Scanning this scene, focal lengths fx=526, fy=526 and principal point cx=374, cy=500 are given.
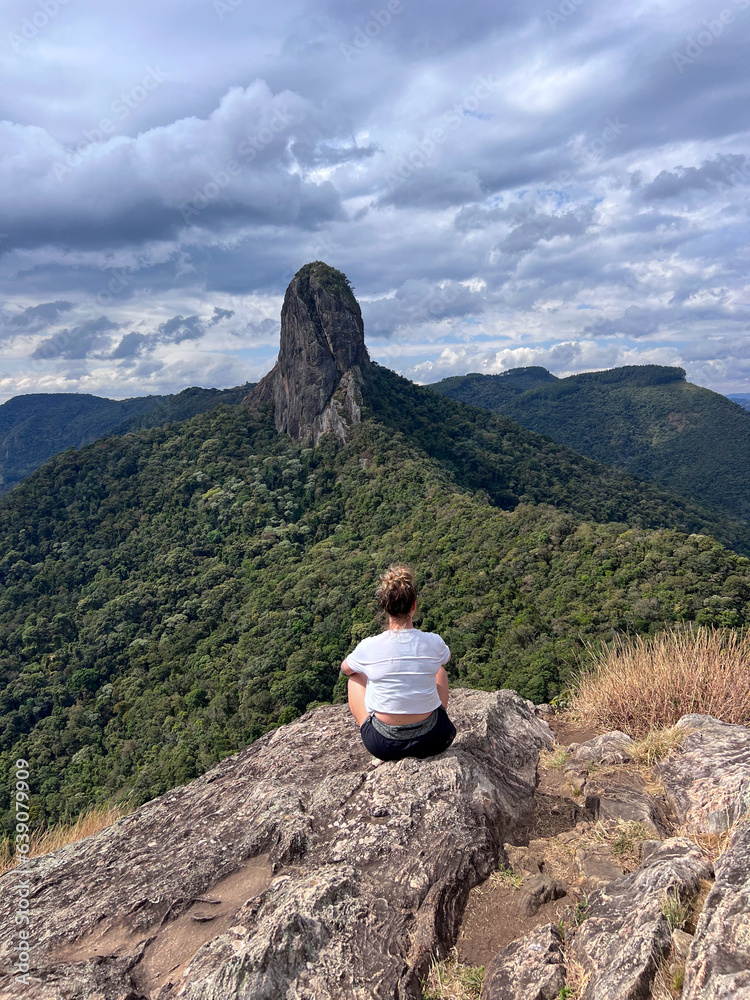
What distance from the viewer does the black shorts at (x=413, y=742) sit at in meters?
5.15

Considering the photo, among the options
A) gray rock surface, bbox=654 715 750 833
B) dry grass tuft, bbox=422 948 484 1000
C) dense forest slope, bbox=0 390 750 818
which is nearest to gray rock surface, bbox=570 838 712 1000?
gray rock surface, bbox=654 715 750 833

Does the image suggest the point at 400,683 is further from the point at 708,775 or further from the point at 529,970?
the point at 708,775

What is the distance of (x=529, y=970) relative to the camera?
3289 millimetres

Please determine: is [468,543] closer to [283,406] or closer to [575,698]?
[575,698]

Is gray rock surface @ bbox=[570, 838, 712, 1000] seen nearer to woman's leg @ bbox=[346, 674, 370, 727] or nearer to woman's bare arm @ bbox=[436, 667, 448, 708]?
woman's bare arm @ bbox=[436, 667, 448, 708]

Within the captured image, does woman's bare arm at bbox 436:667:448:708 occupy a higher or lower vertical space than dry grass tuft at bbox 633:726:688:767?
higher

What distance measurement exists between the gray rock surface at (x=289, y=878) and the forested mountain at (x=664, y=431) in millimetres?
126057

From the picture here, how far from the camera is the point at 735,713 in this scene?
592cm

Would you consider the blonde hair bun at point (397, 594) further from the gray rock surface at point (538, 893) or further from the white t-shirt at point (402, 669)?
the gray rock surface at point (538, 893)

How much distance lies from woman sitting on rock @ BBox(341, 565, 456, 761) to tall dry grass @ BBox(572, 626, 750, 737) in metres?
2.72

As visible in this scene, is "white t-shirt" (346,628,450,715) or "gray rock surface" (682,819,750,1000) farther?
"white t-shirt" (346,628,450,715)

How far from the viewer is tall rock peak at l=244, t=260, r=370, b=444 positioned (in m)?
78.8

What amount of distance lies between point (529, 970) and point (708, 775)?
2517 mm

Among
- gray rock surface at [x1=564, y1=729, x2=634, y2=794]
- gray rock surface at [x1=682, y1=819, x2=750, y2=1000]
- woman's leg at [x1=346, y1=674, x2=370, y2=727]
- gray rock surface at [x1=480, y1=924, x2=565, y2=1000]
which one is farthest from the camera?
gray rock surface at [x1=564, y1=729, x2=634, y2=794]
